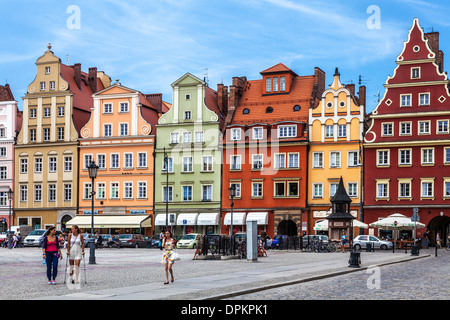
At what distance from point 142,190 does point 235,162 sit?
995 cm

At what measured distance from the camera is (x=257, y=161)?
6688 cm

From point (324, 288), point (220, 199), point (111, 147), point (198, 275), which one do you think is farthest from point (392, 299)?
point (111, 147)

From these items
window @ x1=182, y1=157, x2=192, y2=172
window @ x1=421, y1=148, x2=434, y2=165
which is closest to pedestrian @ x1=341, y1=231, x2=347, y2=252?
window @ x1=421, y1=148, x2=434, y2=165

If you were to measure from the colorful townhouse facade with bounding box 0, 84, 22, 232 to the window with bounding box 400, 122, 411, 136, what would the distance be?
39395mm

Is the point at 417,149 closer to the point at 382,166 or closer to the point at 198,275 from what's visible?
the point at 382,166

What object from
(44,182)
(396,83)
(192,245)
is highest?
(396,83)

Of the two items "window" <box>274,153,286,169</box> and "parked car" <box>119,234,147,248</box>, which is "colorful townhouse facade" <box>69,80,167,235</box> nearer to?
"parked car" <box>119,234,147,248</box>

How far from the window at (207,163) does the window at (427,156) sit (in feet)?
64.8

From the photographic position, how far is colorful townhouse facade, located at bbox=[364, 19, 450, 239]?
60.7m

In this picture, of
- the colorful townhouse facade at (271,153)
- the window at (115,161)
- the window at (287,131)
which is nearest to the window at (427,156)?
the colorful townhouse facade at (271,153)

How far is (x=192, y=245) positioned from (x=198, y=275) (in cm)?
3270

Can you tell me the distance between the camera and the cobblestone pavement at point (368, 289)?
16.8 metres

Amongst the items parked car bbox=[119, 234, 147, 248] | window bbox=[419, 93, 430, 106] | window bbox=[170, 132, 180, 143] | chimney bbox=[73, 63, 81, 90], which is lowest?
parked car bbox=[119, 234, 147, 248]

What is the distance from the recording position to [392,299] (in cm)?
1611
